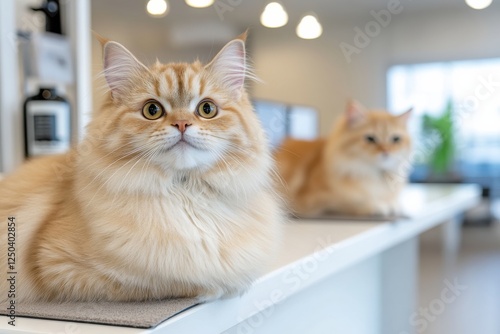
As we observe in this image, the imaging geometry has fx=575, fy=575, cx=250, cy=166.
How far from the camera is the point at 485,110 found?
5727 mm

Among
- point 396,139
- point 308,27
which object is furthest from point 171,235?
point 308,27

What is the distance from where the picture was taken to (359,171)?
2059 millimetres

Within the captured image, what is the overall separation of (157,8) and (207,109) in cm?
177

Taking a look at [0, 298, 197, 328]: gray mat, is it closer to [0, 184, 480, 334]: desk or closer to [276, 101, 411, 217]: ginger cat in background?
[0, 184, 480, 334]: desk

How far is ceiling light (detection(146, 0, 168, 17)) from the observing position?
93.1 inches

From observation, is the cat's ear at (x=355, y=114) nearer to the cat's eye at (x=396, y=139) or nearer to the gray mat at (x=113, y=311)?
the cat's eye at (x=396, y=139)

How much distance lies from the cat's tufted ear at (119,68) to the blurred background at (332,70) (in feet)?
3.40

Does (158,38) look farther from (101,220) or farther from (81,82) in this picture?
(101,220)

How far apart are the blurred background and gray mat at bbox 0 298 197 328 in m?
1.08

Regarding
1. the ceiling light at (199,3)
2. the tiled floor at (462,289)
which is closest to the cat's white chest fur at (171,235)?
the ceiling light at (199,3)

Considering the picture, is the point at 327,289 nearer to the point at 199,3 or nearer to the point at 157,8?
the point at 157,8

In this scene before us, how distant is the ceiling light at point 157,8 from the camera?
2.37 m

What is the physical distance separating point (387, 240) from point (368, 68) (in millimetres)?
4219

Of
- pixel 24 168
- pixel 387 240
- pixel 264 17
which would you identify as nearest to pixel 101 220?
pixel 24 168
